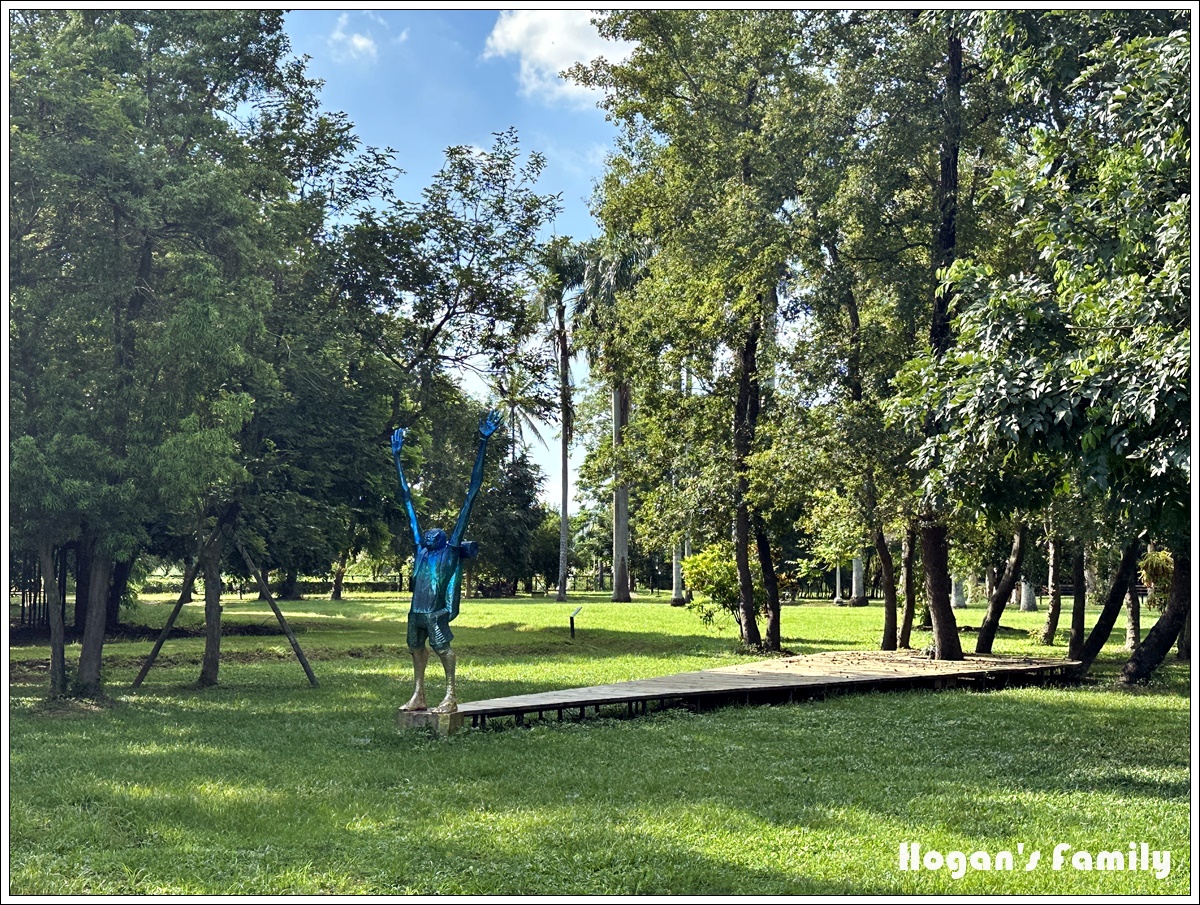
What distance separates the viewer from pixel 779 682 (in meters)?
15.5

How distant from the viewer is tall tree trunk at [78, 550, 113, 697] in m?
14.8

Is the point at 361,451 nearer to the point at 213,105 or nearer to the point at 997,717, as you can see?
the point at 213,105

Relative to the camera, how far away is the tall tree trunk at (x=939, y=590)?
64.4ft

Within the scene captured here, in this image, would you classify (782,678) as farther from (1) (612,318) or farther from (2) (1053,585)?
(2) (1053,585)

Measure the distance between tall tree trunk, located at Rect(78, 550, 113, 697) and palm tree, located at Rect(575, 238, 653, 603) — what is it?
12.7 meters

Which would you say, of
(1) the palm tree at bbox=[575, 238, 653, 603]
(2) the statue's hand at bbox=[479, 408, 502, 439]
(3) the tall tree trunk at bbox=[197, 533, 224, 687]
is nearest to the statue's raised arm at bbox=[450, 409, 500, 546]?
(2) the statue's hand at bbox=[479, 408, 502, 439]

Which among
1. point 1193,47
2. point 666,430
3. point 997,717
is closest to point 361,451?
point 666,430

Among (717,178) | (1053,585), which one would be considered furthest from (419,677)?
(1053,585)

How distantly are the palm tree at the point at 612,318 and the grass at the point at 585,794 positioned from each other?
10296 millimetres

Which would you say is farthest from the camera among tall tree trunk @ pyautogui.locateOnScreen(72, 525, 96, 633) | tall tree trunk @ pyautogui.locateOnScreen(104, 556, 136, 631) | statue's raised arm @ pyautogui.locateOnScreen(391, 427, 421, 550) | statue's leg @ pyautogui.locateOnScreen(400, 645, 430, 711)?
tall tree trunk @ pyautogui.locateOnScreen(104, 556, 136, 631)

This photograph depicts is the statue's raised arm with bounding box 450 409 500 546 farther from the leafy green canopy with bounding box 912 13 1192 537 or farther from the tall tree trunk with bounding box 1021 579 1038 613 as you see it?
the tall tree trunk with bounding box 1021 579 1038 613

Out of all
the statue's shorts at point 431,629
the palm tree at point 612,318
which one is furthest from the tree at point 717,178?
the statue's shorts at point 431,629

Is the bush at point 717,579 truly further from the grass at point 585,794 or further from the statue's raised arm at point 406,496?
the statue's raised arm at point 406,496

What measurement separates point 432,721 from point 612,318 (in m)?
16.0
